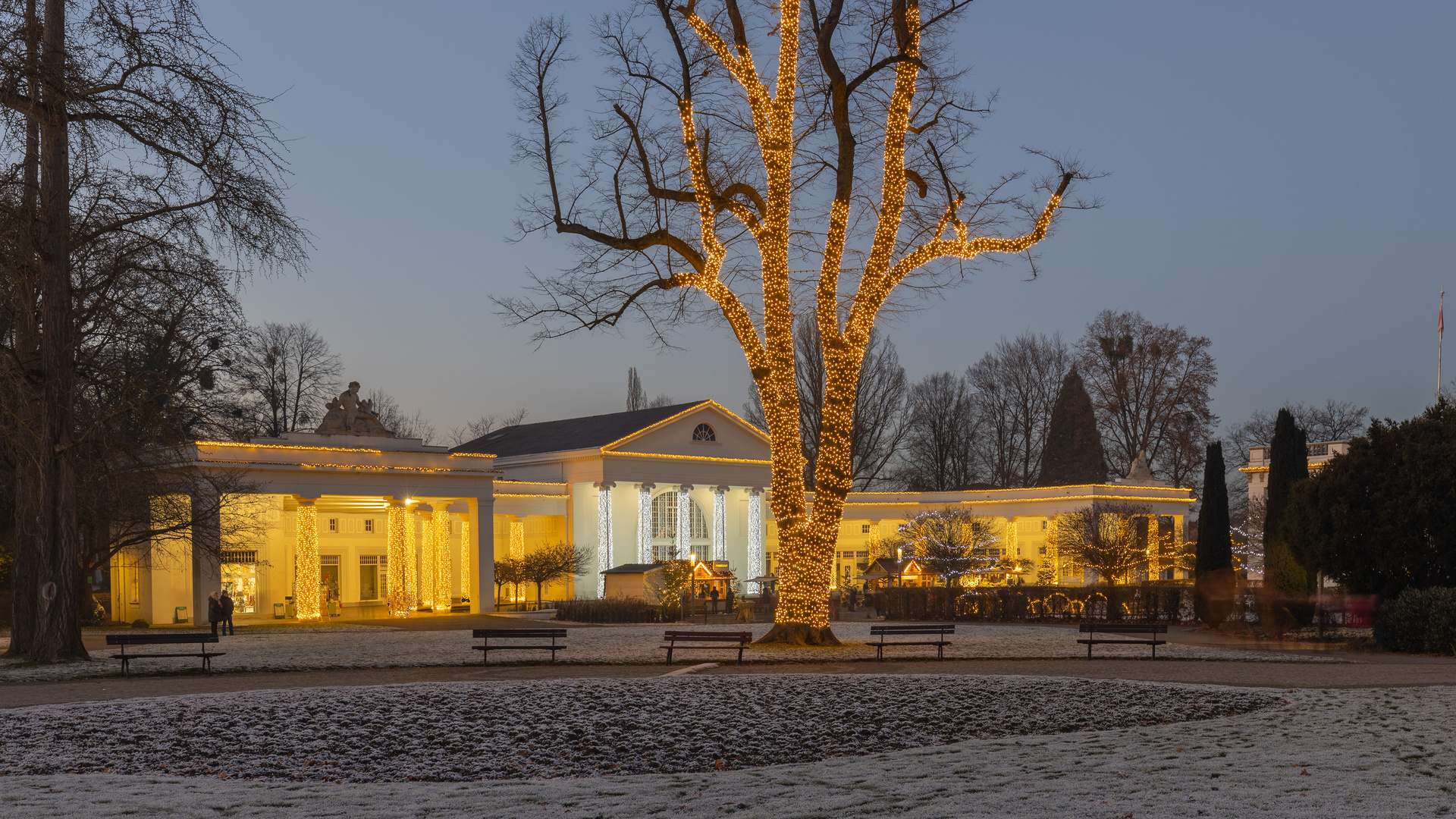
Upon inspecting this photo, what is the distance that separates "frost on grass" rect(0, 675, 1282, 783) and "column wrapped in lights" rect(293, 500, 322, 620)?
23.1 m

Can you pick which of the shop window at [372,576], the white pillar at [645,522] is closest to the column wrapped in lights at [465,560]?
the shop window at [372,576]

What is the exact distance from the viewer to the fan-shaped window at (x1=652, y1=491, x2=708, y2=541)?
50.7m

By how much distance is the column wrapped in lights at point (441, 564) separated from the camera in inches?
1580

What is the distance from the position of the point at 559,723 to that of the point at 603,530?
36.3 metres

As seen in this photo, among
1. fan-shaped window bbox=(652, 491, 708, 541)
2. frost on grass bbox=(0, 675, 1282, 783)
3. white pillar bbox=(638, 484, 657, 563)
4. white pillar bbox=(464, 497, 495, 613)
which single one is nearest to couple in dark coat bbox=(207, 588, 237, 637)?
white pillar bbox=(464, 497, 495, 613)

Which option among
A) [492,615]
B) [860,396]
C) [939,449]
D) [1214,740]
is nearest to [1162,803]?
[1214,740]

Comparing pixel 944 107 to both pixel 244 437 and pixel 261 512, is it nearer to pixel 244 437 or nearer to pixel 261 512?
pixel 244 437

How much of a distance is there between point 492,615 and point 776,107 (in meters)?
21.3

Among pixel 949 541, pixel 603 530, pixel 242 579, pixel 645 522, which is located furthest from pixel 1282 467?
pixel 242 579

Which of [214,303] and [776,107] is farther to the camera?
[776,107]

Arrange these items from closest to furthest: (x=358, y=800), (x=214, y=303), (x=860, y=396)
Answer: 1. (x=358, y=800)
2. (x=214, y=303)
3. (x=860, y=396)

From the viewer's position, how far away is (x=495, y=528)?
4622 centimetres

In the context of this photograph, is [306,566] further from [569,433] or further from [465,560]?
[569,433]

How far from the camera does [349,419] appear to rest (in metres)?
39.0
